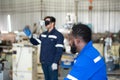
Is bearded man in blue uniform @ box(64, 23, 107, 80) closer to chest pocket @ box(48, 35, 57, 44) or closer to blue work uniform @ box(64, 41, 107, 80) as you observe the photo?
blue work uniform @ box(64, 41, 107, 80)

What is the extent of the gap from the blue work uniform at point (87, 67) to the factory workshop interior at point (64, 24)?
4.09 m

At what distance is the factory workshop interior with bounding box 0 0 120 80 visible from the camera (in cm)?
679

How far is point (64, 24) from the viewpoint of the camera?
7.29 m

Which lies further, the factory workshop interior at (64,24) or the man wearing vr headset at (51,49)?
the factory workshop interior at (64,24)

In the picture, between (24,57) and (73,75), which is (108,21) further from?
(73,75)

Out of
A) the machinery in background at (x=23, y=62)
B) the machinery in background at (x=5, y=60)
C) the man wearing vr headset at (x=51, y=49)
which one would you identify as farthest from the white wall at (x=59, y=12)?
the man wearing vr headset at (x=51, y=49)

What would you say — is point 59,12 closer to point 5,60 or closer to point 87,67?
point 5,60

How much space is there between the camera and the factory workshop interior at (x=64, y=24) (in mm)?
6785

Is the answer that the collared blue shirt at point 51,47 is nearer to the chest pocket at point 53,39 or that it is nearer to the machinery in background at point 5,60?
the chest pocket at point 53,39

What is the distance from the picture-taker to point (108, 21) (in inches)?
309

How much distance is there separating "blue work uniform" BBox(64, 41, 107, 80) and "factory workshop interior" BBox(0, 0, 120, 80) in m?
4.09

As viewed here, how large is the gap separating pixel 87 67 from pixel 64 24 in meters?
5.21

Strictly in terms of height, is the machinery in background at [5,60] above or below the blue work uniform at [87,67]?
below

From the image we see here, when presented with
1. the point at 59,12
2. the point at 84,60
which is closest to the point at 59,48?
the point at 84,60
